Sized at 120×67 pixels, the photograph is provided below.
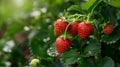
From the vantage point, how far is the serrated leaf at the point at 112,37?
1.80 meters

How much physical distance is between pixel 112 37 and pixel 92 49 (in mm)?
132

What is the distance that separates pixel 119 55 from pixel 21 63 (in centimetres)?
95

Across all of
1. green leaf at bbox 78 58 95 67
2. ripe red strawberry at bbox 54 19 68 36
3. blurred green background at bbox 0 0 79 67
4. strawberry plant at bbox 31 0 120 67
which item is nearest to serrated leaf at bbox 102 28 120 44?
strawberry plant at bbox 31 0 120 67

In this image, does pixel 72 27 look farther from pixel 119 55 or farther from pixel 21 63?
pixel 21 63

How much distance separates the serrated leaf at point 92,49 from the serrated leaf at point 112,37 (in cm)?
6

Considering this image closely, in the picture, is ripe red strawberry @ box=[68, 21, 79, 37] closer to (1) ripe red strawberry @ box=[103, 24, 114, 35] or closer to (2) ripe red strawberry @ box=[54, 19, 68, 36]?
(2) ripe red strawberry @ box=[54, 19, 68, 36]

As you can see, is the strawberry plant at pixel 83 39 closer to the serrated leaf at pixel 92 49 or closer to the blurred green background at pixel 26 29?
the serrated leaf at pixel 92 49

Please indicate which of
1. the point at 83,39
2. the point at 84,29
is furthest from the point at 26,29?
the point at 84,29

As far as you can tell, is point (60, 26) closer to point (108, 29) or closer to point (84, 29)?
point (84, 29)

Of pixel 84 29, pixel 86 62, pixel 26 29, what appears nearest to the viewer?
pixel 84 29

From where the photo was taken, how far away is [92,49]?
1734mm

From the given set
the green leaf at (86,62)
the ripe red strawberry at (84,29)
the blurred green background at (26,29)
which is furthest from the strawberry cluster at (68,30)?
the blurred green background at (26,29)

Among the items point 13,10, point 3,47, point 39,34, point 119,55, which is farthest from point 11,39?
point 119,55

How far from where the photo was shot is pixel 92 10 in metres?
1.74
